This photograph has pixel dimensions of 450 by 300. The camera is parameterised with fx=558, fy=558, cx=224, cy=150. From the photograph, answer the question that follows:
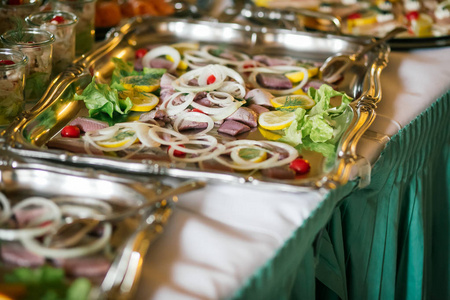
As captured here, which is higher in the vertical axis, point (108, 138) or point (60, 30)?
point (60, 30)

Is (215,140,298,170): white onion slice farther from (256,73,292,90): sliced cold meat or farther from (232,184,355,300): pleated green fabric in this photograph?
(256,73,292,90): sliced cold meat

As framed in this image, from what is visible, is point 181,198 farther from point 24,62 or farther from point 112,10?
point 112,10

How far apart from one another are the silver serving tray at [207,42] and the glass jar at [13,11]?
0.16 m

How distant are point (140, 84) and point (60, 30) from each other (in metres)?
0.22

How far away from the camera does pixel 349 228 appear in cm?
115

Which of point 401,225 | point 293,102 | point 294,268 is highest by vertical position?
point 293,102

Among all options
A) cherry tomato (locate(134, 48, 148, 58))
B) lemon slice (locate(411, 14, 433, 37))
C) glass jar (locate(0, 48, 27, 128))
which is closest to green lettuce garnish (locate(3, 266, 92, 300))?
glass jar (locate(0, 48, 27, 128))

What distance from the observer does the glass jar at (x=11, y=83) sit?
1043 mm

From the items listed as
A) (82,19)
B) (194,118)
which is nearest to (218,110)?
(194,118)

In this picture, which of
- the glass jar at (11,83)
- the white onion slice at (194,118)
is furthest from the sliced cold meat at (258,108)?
the glass jar at (11,83)

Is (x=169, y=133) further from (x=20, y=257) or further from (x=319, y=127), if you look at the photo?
(x=20, y=257)

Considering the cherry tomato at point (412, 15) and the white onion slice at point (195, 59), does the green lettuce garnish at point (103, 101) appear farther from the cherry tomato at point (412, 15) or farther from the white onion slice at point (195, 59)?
the cherry tomato at point (412, 15)

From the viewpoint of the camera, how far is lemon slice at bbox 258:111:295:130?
1.14m

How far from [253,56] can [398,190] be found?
0.54 m
